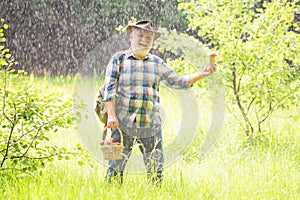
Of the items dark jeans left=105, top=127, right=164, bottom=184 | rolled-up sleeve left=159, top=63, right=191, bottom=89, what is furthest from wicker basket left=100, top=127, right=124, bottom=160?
rolled-up sleeve left=159, top=63, right=191, bottom=89

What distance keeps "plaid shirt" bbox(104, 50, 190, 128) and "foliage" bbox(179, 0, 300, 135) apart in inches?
79.7

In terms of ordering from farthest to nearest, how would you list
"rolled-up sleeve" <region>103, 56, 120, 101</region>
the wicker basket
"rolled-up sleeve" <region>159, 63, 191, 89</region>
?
"rolled-up sleeve" <region>159, 63, 191, 89</region> → "rolled-up sleeve" <region>103, 56, 120, 101</region> → the wicker basket

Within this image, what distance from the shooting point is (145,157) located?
3.80 m

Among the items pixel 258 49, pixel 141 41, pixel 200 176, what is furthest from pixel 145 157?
pixel 258 49

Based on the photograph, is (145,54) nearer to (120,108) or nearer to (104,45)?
(120,108)

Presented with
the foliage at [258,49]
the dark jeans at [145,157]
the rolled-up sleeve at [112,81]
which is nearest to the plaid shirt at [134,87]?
the rolled-up sleeve at [112,81]

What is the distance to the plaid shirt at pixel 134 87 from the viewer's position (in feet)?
12.2

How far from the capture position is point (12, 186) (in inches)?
148

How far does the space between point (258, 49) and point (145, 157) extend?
231 cm

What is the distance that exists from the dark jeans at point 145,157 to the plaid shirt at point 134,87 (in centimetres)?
10

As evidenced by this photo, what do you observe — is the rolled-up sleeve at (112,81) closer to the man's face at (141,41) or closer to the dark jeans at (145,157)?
the man's face at (141,41)

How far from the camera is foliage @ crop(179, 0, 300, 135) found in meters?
5.55

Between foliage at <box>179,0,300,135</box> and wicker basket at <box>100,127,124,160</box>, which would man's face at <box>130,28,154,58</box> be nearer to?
wicker basket at <box>100,127,124,160</box>

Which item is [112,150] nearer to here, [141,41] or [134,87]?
[134,87]
